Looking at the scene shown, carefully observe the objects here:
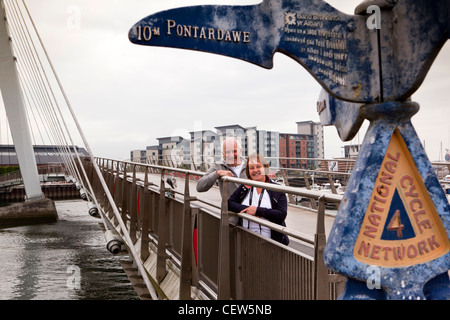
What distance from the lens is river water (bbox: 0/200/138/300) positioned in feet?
66.5

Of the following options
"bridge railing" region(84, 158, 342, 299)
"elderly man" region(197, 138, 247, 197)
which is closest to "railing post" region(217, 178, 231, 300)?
"bridge railing" region(84, 158, 342, 299)

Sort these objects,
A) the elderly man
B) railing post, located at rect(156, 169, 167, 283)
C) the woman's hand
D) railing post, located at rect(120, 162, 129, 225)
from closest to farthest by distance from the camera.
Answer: the woman's hand
the elderly man
railing post, located at rect(156, 169, 167, 283)
railing post, located at rect(120, 162, 129, 225)

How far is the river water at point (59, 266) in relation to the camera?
2027cm

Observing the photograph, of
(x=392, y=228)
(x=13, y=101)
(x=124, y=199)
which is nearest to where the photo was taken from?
(x=392, y=228)

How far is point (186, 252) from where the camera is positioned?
5.23 meters

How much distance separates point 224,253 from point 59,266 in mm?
23383

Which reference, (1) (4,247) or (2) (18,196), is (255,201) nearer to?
(1) (4,247)

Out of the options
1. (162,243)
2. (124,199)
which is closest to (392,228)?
(162,243)

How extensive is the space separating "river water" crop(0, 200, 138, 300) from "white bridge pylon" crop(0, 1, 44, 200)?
16.6 ft

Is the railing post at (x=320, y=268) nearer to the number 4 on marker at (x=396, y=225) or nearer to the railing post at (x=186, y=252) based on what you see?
the number 4 on marker at (x=396, y=225)

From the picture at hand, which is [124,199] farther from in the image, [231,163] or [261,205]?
[261,205]

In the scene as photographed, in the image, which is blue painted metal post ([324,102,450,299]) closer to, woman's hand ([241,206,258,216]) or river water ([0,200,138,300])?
woman's hand ([241,206,258,216])

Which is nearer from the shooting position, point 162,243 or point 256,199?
point 256,199
